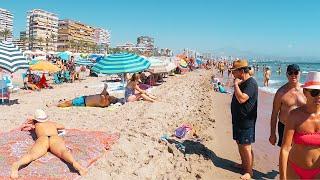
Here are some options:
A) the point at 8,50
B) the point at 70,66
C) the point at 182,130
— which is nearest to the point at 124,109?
the point at 182,130

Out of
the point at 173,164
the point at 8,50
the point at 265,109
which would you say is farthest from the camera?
the point at 265,109

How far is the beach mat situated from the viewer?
195 inches

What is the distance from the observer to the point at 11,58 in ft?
33.2

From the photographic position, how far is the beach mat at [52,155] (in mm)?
4953

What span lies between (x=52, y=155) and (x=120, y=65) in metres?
5.51

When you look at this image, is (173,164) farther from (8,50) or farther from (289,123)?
(8,50)

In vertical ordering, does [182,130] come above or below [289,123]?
below

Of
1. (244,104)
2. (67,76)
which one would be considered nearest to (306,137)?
(244,104)

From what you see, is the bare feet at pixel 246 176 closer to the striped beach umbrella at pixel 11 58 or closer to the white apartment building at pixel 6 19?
the striped beach umbrella at pixel 11 58

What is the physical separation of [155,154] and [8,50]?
241 inches

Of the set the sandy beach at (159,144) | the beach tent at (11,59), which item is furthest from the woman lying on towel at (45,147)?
the beach tent at (11,59)

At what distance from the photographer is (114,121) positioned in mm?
7961

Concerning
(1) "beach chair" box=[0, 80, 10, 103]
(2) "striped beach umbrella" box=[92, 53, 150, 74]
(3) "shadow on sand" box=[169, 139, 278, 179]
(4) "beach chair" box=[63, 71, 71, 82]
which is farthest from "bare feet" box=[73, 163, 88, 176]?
(4) "beach chair" box=[63, 71, 71, 82]

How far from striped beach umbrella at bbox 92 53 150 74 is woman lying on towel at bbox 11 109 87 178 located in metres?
4.78
